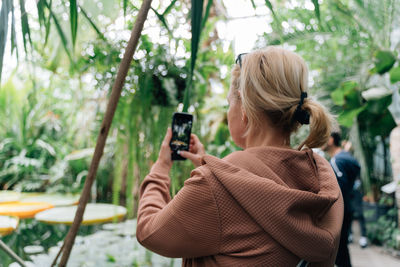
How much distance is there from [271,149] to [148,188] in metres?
0.29

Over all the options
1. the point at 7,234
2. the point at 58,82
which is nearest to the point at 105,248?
the point at 7,234

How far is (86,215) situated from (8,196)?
555 mm

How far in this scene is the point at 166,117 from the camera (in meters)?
1.32

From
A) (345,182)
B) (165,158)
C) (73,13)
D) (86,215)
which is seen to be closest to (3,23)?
(73,13)

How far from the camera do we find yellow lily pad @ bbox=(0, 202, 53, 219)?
4.90 feet

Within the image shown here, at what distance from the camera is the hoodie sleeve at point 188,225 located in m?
0.57

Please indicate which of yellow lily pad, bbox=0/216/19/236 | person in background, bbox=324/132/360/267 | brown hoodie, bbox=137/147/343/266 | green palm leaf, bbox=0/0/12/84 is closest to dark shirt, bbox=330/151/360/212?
person in background, bbox=324/132/360/267

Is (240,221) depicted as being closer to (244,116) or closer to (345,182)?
(244,116)

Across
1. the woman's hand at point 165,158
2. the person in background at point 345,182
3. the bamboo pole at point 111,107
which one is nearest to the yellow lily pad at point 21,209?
the bamboo pole at point 111,107

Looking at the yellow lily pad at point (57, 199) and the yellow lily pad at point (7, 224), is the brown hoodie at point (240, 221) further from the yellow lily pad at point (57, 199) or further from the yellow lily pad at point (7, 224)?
the yellow lily pad at point (57, 199)

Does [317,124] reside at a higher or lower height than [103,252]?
higher

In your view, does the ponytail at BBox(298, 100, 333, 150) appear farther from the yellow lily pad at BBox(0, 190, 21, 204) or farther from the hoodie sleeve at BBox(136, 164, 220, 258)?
the yellow lily pad at BBox(0, 190, 21, 204)

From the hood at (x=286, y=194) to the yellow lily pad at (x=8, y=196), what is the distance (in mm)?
Answer: 1366

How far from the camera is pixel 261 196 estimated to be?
1.87ft
